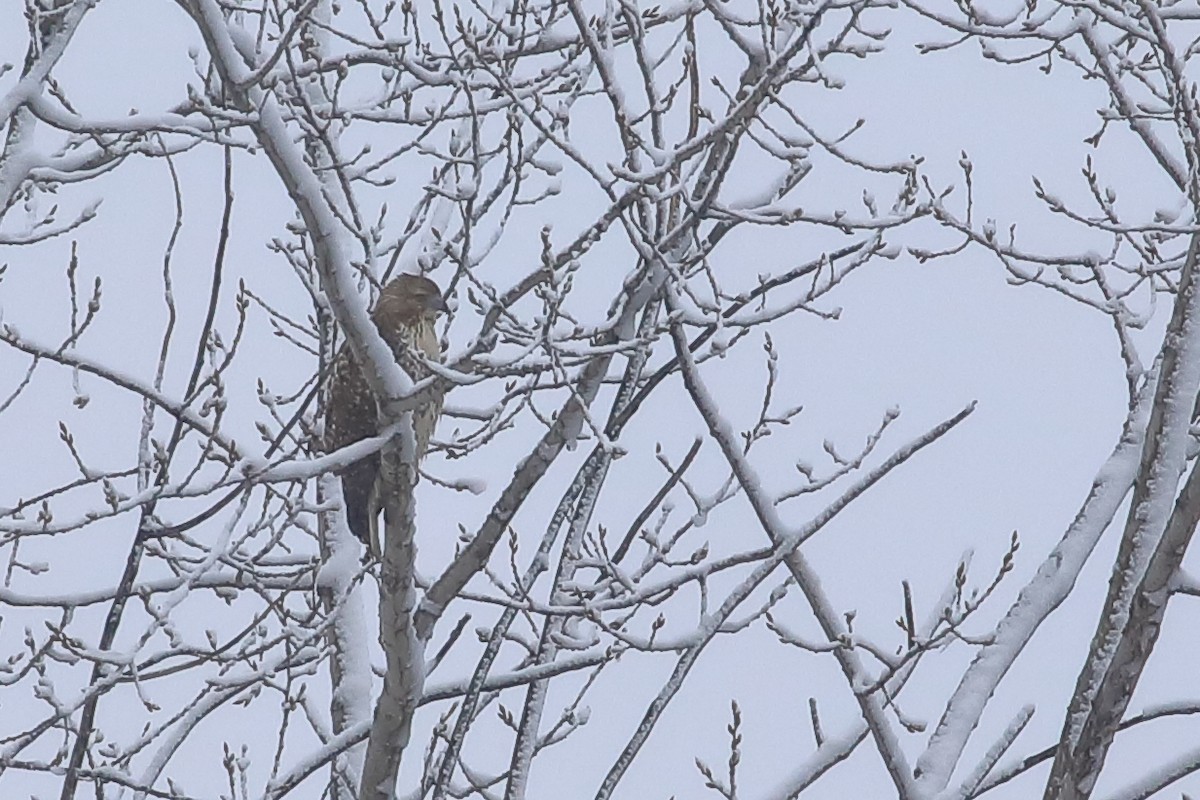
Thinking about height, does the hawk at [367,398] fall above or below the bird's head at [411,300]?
below

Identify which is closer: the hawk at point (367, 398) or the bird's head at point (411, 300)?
the hawk at point (367, 398)

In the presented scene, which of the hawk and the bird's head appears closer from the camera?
the hawk

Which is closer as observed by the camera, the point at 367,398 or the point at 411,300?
the point at 367,398

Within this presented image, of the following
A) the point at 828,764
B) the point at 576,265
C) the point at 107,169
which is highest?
the point at 107,169

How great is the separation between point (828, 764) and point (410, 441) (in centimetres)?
121

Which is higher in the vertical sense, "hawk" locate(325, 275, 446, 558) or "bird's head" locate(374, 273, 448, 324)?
"bird's head" locate(374, 273, 448, 324)

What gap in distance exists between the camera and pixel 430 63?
18.5 ft

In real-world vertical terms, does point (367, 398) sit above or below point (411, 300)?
below

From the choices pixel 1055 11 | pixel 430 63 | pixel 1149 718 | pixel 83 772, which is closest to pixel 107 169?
pixel 430 63

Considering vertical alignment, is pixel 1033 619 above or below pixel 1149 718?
above

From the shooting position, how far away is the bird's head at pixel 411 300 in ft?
18.5

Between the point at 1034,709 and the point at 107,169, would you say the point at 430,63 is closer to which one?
the point at 107,169

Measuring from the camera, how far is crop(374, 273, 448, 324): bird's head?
5.64 m

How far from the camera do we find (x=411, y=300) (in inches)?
225
